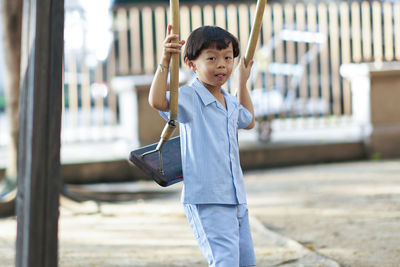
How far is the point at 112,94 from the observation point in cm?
964

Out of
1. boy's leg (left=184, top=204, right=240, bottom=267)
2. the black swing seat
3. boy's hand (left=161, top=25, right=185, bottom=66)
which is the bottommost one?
boy's leg (left=184, top=204, right=240, bottom=267)

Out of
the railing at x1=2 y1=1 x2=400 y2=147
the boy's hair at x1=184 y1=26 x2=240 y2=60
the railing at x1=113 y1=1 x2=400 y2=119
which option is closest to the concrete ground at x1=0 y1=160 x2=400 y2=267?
the boy's hair at x1=184 y1=26 x2=240 y2=60

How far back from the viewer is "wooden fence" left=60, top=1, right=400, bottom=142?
29.3 feet

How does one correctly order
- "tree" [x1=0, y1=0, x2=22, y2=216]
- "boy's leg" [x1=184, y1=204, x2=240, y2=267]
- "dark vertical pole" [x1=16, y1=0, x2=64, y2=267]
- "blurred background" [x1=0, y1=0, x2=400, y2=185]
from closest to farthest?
"dark vertical pole" [x1=16, y1=0, x2=64, y2=267], "boy's leg" [x1=184, y1=204, x2=240, y2=267], "tree" [x1=0, y1=0, x2=22, y2=216], "blurred background" [x1=0, y1=0, x2=400, y2=185]

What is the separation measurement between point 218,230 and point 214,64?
661 millimetres

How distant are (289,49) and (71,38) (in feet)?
10.6

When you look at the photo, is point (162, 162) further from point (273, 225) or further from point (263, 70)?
point (263, 70)

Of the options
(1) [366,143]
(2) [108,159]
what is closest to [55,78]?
(2) [108,159]

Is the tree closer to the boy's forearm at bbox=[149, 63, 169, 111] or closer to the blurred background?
the blurred background

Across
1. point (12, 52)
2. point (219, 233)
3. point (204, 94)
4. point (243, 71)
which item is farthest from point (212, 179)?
point (12, 52)

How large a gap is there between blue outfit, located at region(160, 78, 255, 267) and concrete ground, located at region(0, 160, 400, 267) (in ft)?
3.92

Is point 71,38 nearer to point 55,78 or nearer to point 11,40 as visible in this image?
point 11,40

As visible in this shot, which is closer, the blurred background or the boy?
the boy

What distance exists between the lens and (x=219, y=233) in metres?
2.65
